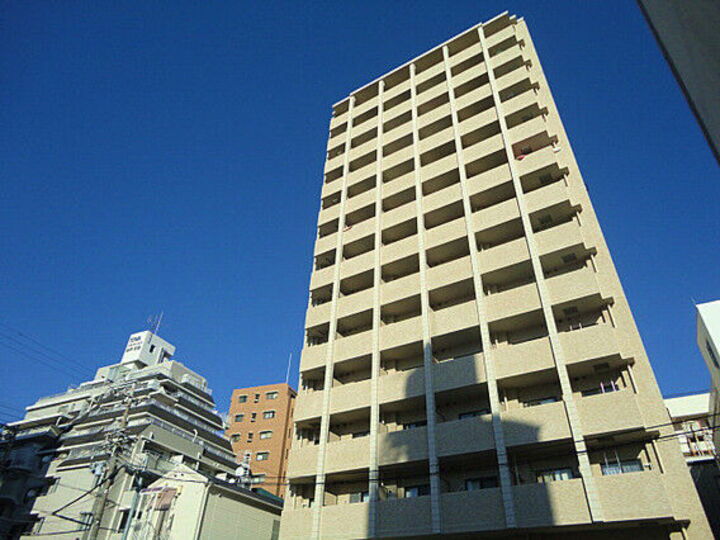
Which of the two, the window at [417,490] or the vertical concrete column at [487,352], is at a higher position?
the vertical concrete column at [487,352]

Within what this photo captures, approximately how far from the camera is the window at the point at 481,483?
72.9ft

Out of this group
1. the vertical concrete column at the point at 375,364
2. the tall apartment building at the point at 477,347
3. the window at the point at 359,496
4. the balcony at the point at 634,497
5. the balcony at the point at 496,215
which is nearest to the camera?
the balcony at the point at 634,497

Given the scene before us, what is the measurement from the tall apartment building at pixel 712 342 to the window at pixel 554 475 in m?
15.6

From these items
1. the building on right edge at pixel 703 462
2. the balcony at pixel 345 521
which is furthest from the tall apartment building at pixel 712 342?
the balcony at pixel 345 521

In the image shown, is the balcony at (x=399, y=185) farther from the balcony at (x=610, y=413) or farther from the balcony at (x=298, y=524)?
the balcony at (x=298, y=524)

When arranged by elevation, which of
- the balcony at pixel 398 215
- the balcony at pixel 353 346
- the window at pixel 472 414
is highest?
the balcony at pixel 398 215

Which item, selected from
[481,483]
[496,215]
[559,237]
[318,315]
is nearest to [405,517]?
[481,483]

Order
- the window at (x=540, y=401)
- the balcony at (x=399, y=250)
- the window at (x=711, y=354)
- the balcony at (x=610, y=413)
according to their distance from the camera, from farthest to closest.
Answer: the balcony at (x=399, y=250) < the window at (x=711, y=354) < the window at (x=540, y=401) < the balcony at (x=610, y=413)

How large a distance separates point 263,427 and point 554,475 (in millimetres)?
48732

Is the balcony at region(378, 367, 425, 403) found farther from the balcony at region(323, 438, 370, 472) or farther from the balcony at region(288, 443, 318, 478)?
the balcony at region(288, 443, 318, 478)

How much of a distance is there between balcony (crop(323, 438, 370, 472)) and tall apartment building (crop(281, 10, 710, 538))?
9 cm

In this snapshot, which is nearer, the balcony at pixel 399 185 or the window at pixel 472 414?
the window at pixel 472 414

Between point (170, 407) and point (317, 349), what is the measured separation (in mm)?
23648

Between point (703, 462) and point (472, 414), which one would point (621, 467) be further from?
point (703, 462)
